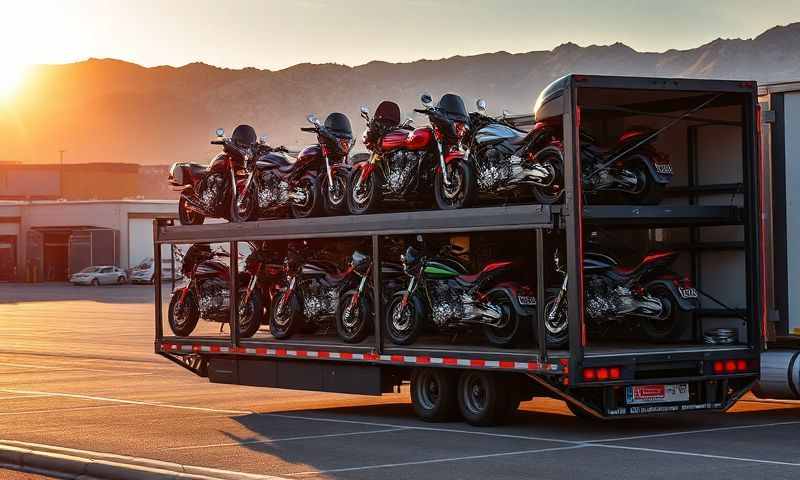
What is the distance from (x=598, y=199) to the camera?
1527 cm

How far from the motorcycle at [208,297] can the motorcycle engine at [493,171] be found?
457 cm

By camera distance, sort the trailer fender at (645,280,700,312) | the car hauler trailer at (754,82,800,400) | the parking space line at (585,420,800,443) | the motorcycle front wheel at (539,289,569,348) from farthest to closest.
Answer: the car hauler trailer at (754,82,800,400) → the trailer fender at (645,280,700,312) → the motorcycle front wheel at (539,289,569,348) → the parking space line at (585,420,800,443)

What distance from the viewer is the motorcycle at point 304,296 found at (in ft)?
59.3

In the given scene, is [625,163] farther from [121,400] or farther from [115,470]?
[121,400]

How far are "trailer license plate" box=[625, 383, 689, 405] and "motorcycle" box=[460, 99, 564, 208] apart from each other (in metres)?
2.06

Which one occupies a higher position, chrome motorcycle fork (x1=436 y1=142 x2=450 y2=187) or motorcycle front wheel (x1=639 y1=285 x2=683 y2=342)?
chrome motorcycle fork (x1=436 y1=142 x2=450 y2=187)

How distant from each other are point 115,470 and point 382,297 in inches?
194

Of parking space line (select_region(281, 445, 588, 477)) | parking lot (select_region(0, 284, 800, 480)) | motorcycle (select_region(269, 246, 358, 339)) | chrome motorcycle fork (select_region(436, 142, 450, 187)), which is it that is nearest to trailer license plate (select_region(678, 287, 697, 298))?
parking lot (select_region(0, 284, 800, 480))

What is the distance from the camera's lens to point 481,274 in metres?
15.6

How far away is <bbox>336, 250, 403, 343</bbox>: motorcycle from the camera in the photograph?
16.9 m

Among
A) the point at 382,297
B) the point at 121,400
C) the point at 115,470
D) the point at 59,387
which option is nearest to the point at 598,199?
the point at 382,297

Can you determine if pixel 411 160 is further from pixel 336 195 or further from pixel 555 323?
pixel 555 323

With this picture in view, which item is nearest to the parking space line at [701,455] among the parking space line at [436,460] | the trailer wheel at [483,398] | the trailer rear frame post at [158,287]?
the parking space line at [436,460]

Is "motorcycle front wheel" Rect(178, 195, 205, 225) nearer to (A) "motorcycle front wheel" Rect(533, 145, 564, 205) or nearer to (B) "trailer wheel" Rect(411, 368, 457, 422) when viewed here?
(B) "trailer wheel" Rect(411, 368, 457, 422)
